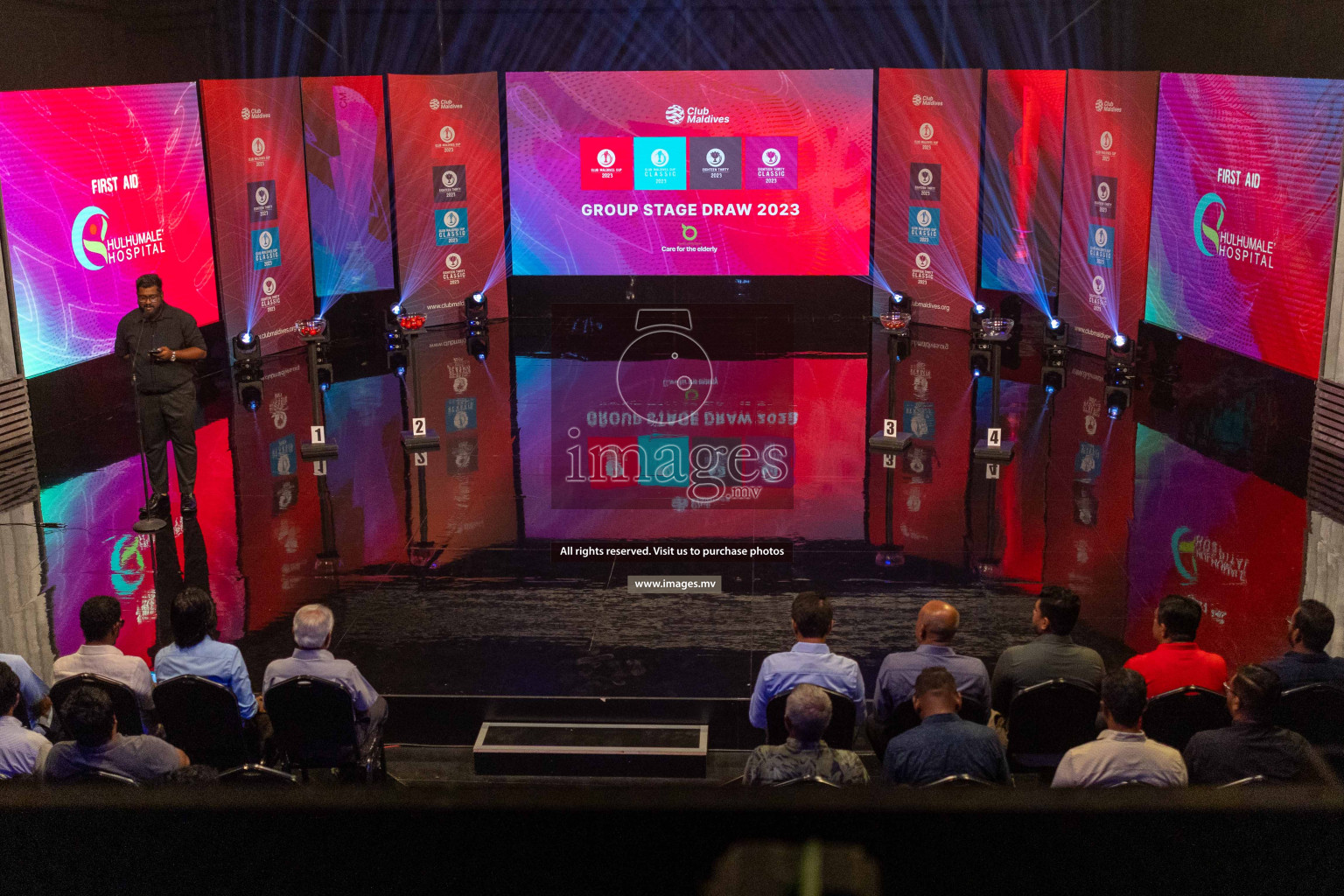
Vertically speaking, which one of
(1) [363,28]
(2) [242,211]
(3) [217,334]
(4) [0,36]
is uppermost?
(1) [363,28]

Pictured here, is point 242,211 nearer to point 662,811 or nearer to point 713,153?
point 713,153

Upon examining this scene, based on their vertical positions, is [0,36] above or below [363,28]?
below

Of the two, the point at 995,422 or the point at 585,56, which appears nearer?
the point at 995,422

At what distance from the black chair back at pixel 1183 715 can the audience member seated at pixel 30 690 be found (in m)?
3.37

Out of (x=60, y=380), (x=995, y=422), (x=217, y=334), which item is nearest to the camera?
(x=995, y=422)

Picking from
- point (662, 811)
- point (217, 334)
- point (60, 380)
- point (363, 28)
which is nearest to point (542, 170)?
point (363, 28)

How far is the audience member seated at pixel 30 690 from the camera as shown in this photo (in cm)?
380

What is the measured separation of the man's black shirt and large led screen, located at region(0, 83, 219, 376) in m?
2.44

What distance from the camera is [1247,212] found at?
8781mm

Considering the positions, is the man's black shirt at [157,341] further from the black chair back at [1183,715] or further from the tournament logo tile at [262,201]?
the black chair back at [1183,715]

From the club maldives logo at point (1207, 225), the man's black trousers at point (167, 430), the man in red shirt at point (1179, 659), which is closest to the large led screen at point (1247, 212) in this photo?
the club maldives logo at point (1207, 225)

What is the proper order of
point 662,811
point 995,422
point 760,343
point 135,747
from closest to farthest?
point 662,811 < point 135,747 < point 995,422 < point 760,343

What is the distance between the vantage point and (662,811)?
24.8 inches

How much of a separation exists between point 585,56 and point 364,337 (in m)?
3.68
